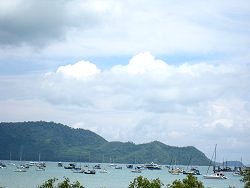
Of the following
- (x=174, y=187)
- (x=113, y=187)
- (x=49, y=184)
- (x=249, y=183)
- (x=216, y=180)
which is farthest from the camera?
(x=216, y=180)

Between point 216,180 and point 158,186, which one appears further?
point 216,180

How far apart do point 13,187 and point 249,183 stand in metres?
77.5

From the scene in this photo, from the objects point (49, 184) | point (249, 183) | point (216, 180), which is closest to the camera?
point (49, 184)

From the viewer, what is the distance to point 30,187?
114688mm

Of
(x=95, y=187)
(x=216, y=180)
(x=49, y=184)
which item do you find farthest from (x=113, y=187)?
(x=49, y=184)

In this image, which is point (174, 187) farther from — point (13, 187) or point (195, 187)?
point (13, 187)

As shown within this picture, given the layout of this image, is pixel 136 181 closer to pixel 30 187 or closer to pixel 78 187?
pixel 78 187

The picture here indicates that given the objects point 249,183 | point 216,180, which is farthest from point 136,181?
point 216,180

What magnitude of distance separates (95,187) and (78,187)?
86.7 metres

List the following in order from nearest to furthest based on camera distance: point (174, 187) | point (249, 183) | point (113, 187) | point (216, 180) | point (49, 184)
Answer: point (174, 187), point (49, 184), point (249, 183), point (113, 187), point (216, 180)

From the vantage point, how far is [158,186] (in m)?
34.8

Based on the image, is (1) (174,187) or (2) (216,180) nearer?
(1) (174,187)

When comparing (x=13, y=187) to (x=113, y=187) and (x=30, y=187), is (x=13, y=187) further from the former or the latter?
(x=113, y=187)

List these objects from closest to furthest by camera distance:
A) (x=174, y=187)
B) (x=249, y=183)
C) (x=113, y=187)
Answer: (x=174, y=187), (x=249, y=183), (x=113, y=187)
